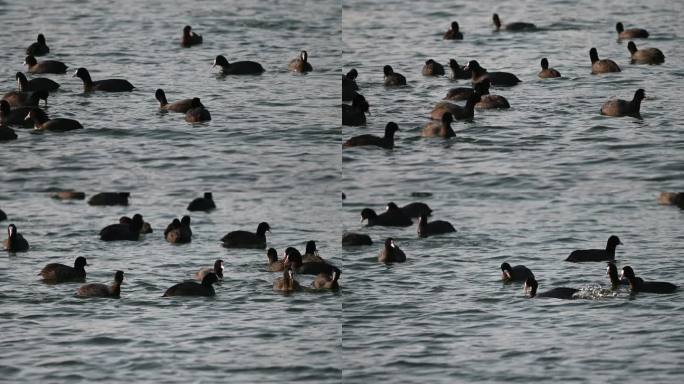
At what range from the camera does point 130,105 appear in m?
29.5

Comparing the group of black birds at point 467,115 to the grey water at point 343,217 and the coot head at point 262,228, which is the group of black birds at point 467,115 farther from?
the coot head at point 262,228

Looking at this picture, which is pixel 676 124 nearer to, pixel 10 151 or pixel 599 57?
pixel 599 57

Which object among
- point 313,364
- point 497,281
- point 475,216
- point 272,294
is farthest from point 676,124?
point 313,364

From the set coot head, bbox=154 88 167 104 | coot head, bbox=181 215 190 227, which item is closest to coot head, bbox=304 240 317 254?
coot head, bbox=181 215 190 227

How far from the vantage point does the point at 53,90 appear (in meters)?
31.8

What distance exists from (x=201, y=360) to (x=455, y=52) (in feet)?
61.6

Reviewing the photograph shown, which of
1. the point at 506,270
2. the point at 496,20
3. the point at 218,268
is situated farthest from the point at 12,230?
the point at 496,20

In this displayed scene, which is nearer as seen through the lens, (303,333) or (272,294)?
(303,333)

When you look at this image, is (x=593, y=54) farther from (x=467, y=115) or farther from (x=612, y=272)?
(x=612, y=272)

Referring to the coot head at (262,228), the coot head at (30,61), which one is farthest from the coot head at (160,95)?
the coot head at (30,61)

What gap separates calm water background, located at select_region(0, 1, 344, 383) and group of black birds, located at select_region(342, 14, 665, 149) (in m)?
0.50

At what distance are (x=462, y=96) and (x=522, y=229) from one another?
21.7 feet

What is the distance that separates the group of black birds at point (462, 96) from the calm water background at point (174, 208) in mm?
504

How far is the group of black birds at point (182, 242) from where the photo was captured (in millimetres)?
23172
